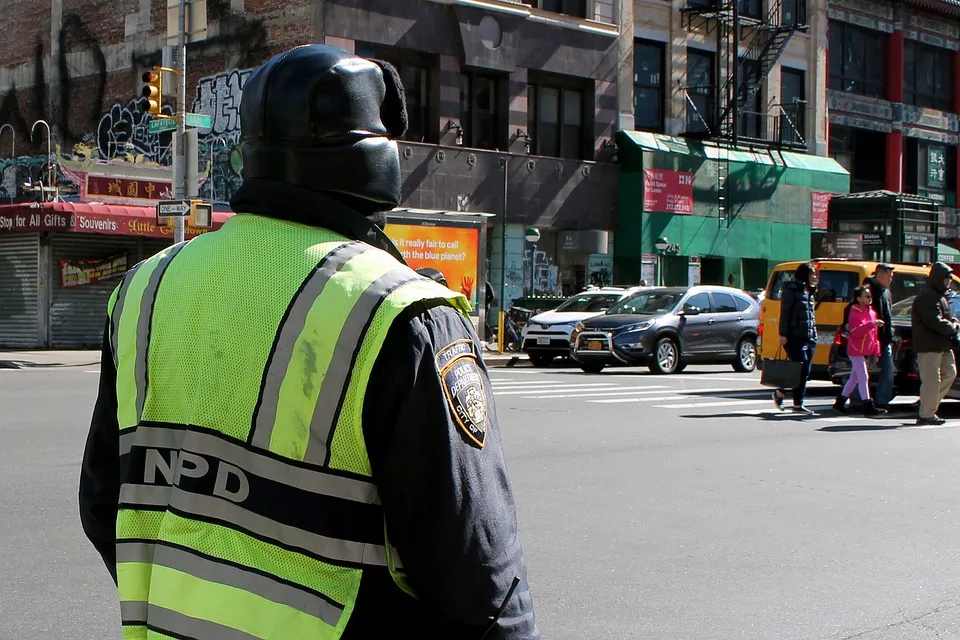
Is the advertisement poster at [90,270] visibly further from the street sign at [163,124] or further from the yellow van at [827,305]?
the yellow van at [827,305]

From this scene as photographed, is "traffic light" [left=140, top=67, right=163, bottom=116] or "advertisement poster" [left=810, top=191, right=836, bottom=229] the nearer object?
"traffic light" [left=140, top=67, right=163, bottom=116]

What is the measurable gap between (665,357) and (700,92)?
1572 cm

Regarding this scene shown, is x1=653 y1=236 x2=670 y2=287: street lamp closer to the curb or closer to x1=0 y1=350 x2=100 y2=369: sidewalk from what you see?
x1=0 y1=350 x2=100 y2=369: sidewalk

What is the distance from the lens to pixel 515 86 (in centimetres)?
3152

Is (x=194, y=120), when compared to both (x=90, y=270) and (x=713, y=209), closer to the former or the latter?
(x=90, y=270)

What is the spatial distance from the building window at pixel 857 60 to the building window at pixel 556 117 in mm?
11398

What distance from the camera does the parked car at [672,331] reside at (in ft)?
73.0

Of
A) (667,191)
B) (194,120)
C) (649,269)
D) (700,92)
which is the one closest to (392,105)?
(194,120)

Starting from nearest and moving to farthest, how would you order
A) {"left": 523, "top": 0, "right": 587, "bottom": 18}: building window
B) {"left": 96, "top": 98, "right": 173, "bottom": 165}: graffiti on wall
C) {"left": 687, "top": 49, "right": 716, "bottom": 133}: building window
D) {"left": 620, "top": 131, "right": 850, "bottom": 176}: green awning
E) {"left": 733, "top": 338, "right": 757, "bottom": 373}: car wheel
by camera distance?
{"left": 733, "top": 338, "right": 757, "bottom": 373}: car wheel < {"left": 96, "top": 98, "right": 173, "bottom": 165}: graffiti on wall < {"left": 523, "top": 0, "right": 587, "bottom": 18}: building window < {"left": 620, "top": 131, "right": 850, "bottom": 176}: green awning < {"left": 687, "top": 49, "right": 716, "bottom": 133}: building window

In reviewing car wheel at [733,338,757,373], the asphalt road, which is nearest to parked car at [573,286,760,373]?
car wheel at [733,338,757,373]

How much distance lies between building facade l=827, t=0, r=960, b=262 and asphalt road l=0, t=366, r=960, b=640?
29.1m

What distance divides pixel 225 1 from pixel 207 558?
29998 millimetres

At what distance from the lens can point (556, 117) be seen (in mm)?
33156

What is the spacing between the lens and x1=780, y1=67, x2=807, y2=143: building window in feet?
125
